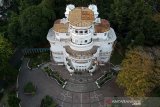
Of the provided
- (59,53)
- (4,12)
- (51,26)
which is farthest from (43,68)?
(4,12)

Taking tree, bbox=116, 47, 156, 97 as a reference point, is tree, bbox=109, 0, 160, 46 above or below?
above

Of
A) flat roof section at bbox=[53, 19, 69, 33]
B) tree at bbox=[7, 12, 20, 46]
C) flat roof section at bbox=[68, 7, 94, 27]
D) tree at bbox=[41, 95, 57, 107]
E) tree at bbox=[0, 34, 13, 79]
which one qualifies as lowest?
tree at bbox=[41, 95, 57, 107]

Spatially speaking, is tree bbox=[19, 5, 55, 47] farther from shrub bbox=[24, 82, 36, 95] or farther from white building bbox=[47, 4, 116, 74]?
shrub bbox=[24, 82, 36, 95]

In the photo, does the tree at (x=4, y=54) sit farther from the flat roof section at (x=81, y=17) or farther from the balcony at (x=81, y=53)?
the flat roof section at (x=81, y=17)

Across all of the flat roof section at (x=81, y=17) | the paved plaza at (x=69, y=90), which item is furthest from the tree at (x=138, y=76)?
the flat roof section at (x=81, y=17)

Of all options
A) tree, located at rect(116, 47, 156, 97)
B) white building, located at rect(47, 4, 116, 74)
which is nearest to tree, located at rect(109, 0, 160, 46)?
white building, located at rect(47, 4, 116, 74)

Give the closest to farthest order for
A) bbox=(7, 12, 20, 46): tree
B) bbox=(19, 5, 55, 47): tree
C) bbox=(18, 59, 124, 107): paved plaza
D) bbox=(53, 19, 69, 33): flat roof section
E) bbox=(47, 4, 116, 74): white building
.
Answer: bbox=(18, 59, 124, 107): paved plaza, bbox=(47, 4, 116, 74): white building, bbox=(53, 19, 69, 33): flat roof section, bbox=(19, 5, 55, 47): tree, bbox=(7, 12, 20, 46): tree

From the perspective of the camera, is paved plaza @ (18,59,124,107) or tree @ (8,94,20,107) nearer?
tree @ (8,94,20,107)

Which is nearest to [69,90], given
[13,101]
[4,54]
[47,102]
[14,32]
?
[47,102]
